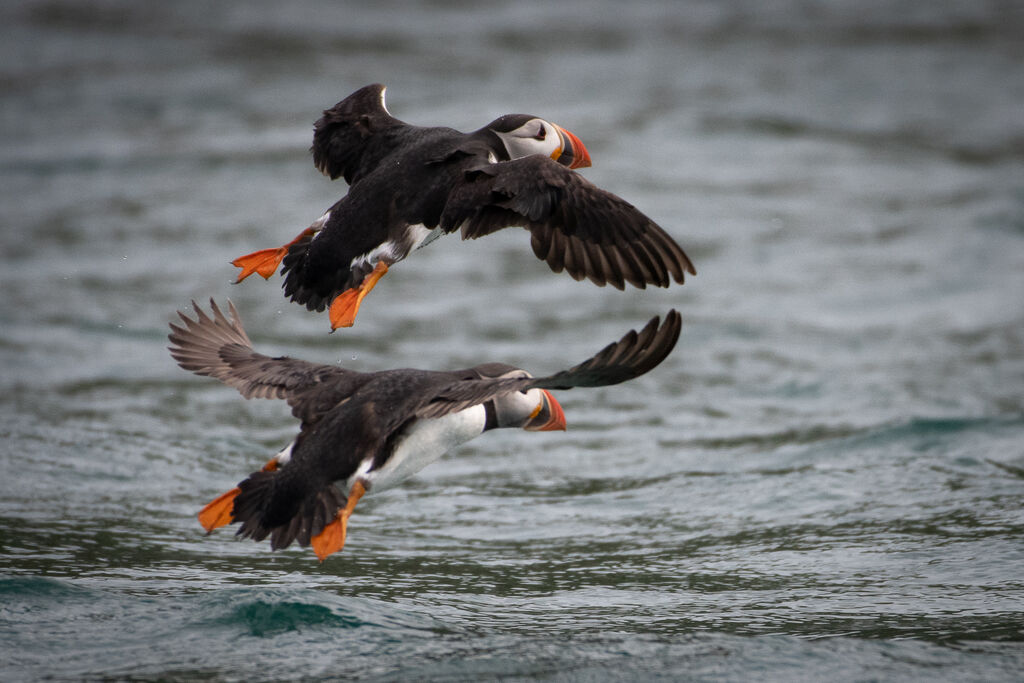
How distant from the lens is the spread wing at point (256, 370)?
196 inches

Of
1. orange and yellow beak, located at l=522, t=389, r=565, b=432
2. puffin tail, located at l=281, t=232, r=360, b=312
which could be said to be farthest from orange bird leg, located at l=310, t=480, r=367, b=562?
orange and yellow beak, located at l=522, t=389, r=565, b=432

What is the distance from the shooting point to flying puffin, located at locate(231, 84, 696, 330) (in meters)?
4.57

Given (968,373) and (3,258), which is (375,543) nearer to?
(968,373)

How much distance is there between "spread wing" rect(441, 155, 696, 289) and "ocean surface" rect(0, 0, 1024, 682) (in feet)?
4.61

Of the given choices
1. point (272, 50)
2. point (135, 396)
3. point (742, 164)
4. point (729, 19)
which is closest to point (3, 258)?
point (135, 396)

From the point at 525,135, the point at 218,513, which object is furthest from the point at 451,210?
the point at 218,513

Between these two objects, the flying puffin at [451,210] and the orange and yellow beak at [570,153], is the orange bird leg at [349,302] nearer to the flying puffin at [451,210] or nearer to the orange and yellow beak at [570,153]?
the flying puffin at [451,210]

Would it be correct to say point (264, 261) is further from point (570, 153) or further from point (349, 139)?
point (570, 153)

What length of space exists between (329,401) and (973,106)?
12.2 metres

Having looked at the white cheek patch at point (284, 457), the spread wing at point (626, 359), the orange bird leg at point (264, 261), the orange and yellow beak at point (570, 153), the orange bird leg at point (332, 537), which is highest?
the orange and yellow beak at point (570, 153)

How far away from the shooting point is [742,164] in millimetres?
14406

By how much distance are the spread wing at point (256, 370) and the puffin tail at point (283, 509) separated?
14.2 inches

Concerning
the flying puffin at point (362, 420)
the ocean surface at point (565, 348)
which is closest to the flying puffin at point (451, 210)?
the flying puffin at point (362, 420)

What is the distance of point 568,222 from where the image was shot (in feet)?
15.2
